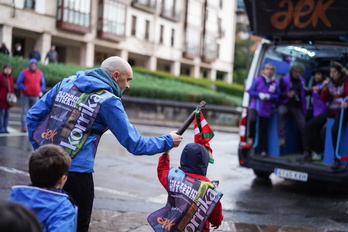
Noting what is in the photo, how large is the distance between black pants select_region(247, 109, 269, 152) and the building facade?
1006 inches

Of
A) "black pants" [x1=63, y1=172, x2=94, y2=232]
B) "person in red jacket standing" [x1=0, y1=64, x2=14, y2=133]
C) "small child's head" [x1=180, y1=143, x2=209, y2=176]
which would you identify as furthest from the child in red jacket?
"person in red jacket standing" [x1=0, y1=64, x2=14, y2=133]

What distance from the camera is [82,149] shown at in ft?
12.4

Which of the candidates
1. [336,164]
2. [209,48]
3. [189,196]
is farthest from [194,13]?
[189,196]

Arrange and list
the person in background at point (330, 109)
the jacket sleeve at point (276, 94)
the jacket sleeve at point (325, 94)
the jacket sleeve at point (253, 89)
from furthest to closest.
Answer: the jacket sleeve at point (325, 94) → the jacket sleeve at point (276, 94) → the jacket sleeve at point (253, 89) → the person in background at point (330, 109)

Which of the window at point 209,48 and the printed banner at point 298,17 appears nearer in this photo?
the printed banner at point 298,17

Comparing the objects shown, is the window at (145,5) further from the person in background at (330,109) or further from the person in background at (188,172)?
the person in background at (188,172)

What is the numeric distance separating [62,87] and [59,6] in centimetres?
3346

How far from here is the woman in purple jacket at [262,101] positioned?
8773 millimetres

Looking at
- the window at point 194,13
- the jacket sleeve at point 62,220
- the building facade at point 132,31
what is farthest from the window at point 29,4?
the jacket sleeve at point 62,220

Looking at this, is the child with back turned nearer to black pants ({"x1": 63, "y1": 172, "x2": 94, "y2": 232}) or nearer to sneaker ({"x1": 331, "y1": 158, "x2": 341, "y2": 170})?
black pants ({"x1": 63, "y1": 172, "x2": 94, "y2": 232})

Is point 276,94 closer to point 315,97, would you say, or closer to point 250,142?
point 315,97

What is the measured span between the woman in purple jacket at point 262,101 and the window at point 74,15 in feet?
94.5

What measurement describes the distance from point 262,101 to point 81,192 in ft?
18.8

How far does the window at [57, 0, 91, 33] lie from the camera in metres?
35.8
